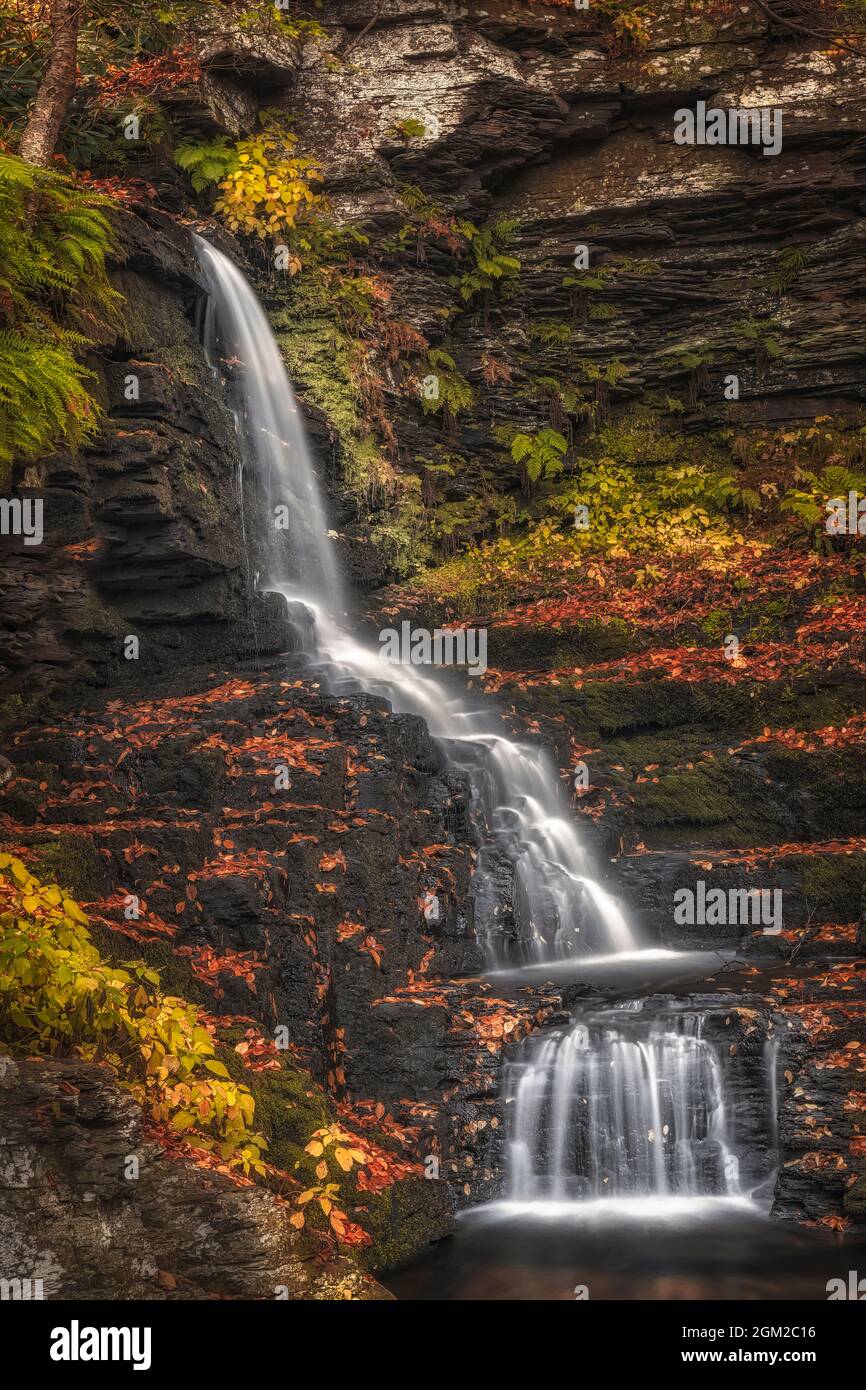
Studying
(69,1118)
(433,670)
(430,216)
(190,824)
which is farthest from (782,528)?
(69,1118)

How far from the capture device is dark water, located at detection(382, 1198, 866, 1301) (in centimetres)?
602

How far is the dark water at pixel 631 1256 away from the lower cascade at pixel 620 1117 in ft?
0.48

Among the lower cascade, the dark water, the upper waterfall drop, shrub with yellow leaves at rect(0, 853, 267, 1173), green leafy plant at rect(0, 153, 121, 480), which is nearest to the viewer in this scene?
shrub with yellow leaves at rect(0, 853, 267, 1173)

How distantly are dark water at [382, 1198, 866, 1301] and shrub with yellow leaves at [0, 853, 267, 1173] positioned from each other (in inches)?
57.6

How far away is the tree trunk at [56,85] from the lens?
32.6 ft

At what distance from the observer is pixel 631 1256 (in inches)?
251

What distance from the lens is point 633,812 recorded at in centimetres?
1142

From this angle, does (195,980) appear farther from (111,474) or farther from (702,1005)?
(111,474)

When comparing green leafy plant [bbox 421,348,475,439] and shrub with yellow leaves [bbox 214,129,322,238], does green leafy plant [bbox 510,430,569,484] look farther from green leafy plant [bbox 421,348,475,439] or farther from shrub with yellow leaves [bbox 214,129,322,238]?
shrub with yellow leaves [bbox 214,129,322,238]

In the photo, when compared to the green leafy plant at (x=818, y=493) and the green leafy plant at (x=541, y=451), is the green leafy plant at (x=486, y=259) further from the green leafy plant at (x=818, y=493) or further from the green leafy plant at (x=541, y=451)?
the green leafy plant at (x=818, y=493)

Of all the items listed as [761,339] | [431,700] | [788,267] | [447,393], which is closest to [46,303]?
[431,700]

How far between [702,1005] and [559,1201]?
166 centimetres

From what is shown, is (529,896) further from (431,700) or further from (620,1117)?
(620,1117)

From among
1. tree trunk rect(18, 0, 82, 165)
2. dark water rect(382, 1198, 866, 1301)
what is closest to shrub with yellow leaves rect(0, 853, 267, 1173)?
dark water rect(382, 1198, 866, 1301)
